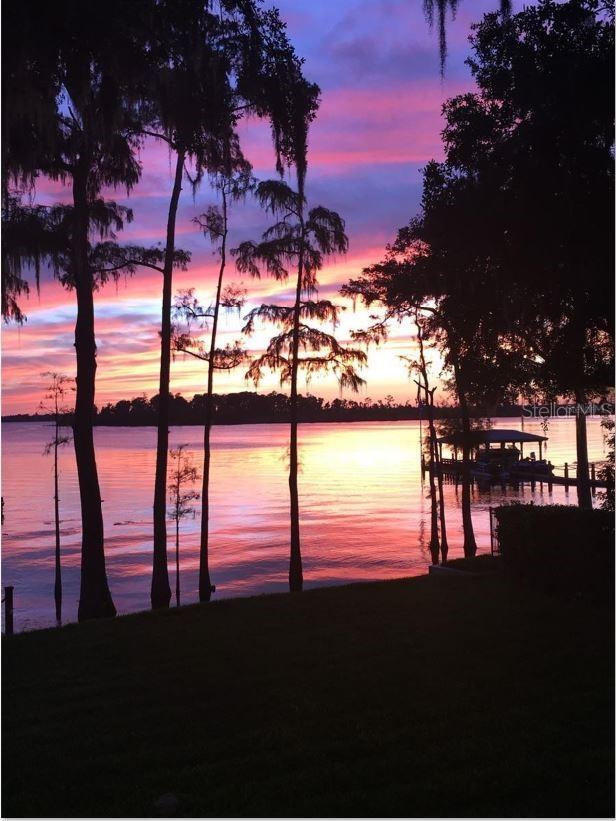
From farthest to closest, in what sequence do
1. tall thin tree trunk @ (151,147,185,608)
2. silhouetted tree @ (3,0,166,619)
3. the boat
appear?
the boat
tall thin tree trunk @ (151,147,185,608)
silhouetted tree @ (3,0,166,619)

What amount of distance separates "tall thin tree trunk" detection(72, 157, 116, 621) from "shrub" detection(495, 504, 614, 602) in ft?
31.8

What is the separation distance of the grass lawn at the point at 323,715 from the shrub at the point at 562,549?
0.59 meters

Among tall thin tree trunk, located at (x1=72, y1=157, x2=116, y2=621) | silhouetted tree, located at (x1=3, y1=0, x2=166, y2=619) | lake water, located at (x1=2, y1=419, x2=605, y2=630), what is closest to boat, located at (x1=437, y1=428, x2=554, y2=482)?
lake water, located at (x1=2, y1=419, x2=605, y2=630)

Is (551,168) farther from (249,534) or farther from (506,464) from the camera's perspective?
(506,464)

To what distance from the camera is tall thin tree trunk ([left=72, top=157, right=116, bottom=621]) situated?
17.8 meters

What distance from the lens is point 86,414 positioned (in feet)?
59.1

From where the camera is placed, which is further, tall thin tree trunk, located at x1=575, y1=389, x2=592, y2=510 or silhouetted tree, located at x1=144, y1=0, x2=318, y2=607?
tall thin tree trunk, located at x1=575, y1=389, x2=592, y2=510

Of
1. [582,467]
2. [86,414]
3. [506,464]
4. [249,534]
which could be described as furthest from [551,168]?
[506,464]

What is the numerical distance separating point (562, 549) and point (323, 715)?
6208 millimetres

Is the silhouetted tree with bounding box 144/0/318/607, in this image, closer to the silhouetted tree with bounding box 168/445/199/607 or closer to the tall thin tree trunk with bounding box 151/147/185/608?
the tall thin tree trunk with bounding box 151/147/185/608

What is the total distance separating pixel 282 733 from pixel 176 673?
2.54 m

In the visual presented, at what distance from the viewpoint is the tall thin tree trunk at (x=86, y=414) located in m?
17.8

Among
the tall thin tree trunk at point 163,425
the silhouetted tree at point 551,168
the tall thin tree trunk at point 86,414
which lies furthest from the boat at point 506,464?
the silhouetted tree at point 551,168

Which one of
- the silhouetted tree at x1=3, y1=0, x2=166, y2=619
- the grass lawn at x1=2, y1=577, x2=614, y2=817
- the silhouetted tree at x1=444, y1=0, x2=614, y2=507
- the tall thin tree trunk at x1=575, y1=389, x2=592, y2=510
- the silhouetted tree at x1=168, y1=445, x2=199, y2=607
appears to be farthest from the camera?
the silhouetted tree at x1=168, y1=445, x2=199, y2=607
